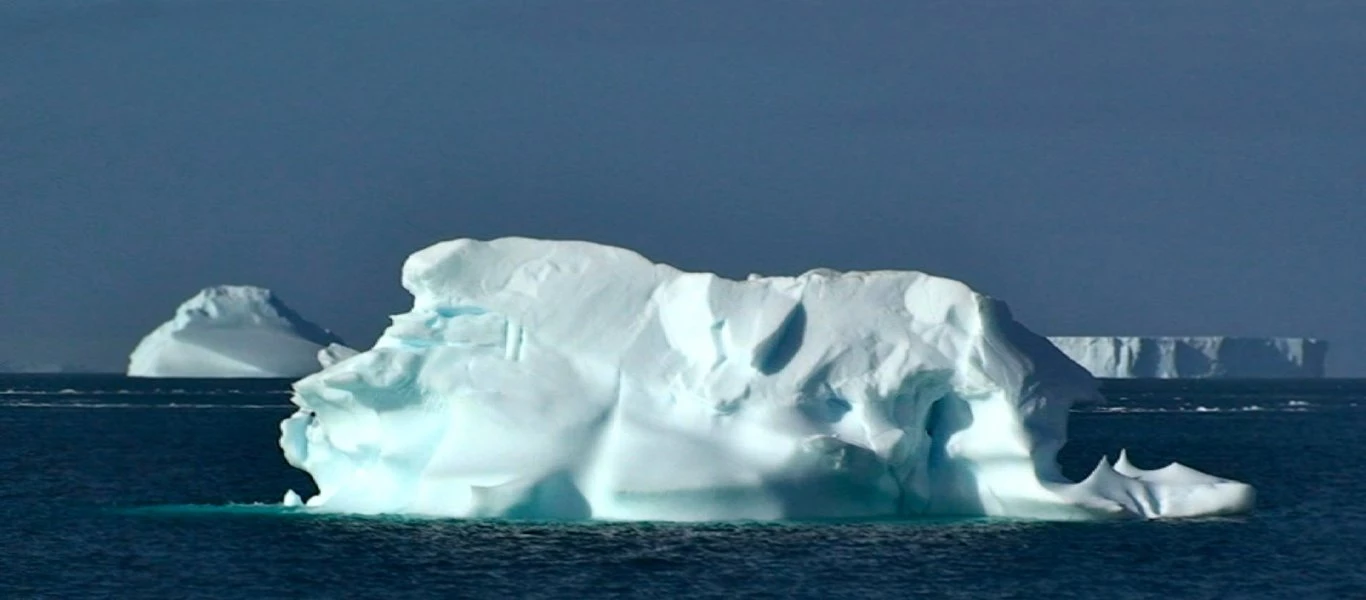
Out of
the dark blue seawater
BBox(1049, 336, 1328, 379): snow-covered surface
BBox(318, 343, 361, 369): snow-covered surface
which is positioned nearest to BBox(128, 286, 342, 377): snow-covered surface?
BBox(1049, 336, 1328, 379): snow-covered surface

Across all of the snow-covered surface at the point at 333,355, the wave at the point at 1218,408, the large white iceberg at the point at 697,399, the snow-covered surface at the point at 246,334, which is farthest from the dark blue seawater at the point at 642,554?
the snow-covered surface at the point at 246,334

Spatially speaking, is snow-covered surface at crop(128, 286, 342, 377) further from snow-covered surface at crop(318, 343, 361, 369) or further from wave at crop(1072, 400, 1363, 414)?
snow-covered surface at crop(318, 343, 361, 369)

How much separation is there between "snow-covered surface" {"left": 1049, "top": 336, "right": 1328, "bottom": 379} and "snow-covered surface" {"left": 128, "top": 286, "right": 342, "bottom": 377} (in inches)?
1634

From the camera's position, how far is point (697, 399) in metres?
29.8

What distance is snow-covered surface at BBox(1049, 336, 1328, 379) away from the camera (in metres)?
132

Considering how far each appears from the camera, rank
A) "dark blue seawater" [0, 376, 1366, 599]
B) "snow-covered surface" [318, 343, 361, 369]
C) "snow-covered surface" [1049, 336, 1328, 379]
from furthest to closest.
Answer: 1. "snow-covered surface" [1049, 336, 1328, 379]
2. "snow-covered surface" [318, 343, 361, 369]
3. "dark blue seawater" [0, 376, 1366, 599]

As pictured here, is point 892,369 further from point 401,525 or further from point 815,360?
point 401,525

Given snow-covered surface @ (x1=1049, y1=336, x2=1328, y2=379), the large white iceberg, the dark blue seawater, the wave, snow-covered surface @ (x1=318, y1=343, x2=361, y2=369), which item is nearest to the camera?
the dark blue seawater

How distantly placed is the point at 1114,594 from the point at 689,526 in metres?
6.05

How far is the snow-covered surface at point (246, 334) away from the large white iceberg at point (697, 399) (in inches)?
3691

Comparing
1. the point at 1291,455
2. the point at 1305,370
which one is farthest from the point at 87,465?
the point at 1305,370

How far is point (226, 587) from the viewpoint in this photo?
26.6 m

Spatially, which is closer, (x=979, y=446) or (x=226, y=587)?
(x=226, y=587)

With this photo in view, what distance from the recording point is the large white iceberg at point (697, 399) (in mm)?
29484
